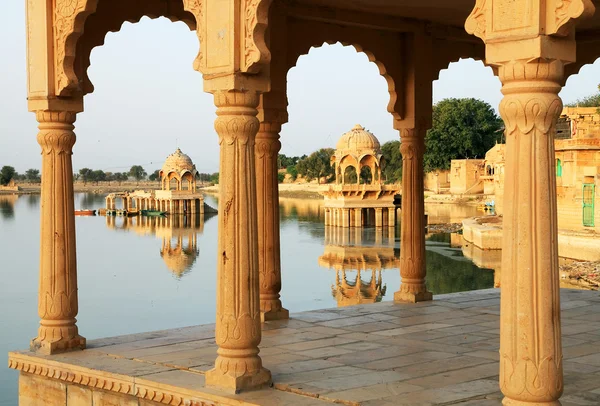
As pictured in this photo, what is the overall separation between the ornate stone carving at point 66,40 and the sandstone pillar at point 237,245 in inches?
81.4

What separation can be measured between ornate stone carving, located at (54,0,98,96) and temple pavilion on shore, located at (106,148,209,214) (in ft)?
189

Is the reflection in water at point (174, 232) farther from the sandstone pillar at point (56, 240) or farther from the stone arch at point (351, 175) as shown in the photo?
the sandstone pillar at point (56, 240)

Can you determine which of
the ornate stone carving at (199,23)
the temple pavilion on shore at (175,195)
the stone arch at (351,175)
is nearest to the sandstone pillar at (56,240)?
the ornate stone carving at (199,23)

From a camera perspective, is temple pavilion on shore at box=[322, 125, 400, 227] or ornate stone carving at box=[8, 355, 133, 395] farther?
temple pavilion on shore at box=[322, 125, 400, 227]

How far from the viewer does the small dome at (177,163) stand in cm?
6488

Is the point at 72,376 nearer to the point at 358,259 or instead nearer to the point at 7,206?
the point at 358,259

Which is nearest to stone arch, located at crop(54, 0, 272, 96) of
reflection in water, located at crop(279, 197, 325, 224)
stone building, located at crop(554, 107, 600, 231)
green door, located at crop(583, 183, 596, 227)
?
stone building, located at crop(554, 107, 600, 231)

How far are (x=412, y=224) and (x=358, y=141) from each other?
1408 inches

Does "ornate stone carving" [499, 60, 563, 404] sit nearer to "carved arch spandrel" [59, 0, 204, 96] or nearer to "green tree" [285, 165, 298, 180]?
"carved arch spandrel" [59, 0, 204, 96]

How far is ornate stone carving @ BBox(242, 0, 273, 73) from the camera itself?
591cm

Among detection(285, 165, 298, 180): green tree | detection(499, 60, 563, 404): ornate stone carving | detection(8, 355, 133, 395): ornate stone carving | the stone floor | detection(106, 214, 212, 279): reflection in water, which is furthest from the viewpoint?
detection(285, 165, 298, 180): green tree

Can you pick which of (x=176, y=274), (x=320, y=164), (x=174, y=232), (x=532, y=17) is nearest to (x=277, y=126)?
(x=532, y=17)

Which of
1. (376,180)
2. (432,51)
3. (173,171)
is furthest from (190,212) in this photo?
(432,51)

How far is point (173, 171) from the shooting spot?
65.4m
